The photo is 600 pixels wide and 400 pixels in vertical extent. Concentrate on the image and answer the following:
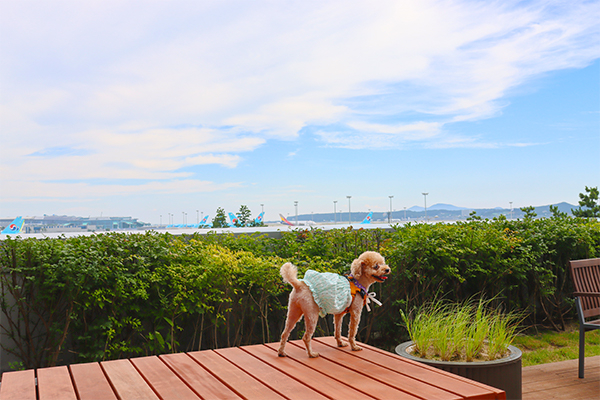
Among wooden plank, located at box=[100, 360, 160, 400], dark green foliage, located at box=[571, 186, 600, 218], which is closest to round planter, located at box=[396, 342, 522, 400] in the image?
wooden plank, located at box=[100, 360, 160, 400]

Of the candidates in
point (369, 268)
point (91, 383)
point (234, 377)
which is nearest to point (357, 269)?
point (369, 268)

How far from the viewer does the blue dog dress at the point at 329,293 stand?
2400mm

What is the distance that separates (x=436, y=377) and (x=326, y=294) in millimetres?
691

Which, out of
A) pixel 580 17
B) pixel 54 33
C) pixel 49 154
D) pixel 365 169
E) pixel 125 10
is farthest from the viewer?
pixel 365 169

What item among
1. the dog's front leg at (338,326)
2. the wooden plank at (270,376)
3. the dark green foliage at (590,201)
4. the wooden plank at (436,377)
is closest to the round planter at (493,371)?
the wooden plank at (436,377)

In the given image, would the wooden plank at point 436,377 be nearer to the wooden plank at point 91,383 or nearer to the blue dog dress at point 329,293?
the blue dog dress at point 329,293

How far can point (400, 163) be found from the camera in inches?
1201

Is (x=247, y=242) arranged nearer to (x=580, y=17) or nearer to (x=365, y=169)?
(x=580, y=17)

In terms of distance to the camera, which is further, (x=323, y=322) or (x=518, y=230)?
(x=518, y=230)

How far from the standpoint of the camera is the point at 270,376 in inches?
84.1

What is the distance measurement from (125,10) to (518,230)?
5.76m

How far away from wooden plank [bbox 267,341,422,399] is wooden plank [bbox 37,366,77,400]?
3.75ft

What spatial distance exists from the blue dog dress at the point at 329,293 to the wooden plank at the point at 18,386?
56.0 inches

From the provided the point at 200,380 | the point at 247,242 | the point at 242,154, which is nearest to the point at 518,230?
the point at 247,242
